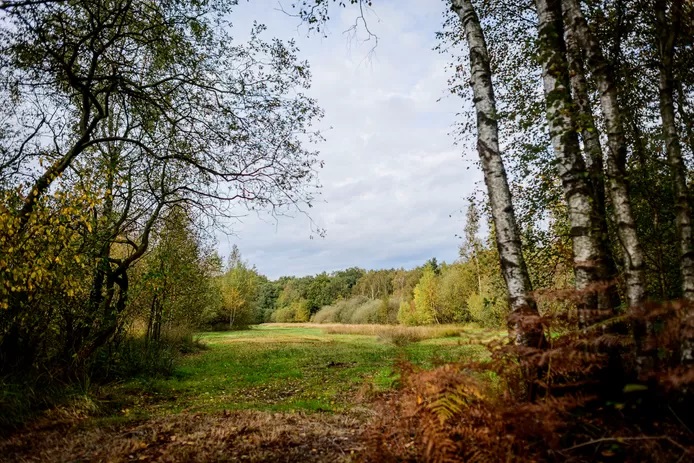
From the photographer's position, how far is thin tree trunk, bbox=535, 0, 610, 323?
3.84 meters

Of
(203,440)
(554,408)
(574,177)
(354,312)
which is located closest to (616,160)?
(574,177)

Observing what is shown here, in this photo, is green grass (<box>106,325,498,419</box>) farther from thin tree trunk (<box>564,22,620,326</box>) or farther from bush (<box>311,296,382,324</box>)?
bush (<box>311,296,382,324</box>)

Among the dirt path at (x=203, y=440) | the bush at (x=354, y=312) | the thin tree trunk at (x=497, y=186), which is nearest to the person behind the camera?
the dirt path at (x=203, y=440)

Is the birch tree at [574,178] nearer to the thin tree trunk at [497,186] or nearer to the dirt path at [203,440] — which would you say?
the thin tree trunk at [497,186]

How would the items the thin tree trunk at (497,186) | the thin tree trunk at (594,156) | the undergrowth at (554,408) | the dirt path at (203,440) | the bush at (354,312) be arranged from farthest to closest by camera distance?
the bush at (354,312) < the thin tree trunk at (497,186) < the dirt path at (203,440) < the thin tree trunk at (594,156) < the undergrowth at (554,408)

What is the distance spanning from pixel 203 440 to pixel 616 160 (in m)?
5.37

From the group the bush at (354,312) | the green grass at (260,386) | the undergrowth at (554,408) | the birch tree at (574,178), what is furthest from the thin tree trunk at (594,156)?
the bush at (354,312)

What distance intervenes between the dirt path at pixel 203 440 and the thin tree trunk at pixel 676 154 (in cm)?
356

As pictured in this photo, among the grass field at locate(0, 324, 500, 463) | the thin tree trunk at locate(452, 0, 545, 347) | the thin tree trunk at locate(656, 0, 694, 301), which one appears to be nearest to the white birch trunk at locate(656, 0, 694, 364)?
the thin tree trunk at locate(656, 0, 694, 301)

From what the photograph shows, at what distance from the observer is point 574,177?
4008mm

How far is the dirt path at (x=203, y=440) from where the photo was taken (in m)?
3.94

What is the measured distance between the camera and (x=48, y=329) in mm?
7582

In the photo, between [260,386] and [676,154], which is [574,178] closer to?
[676,154]

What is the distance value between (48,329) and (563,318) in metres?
8.94
